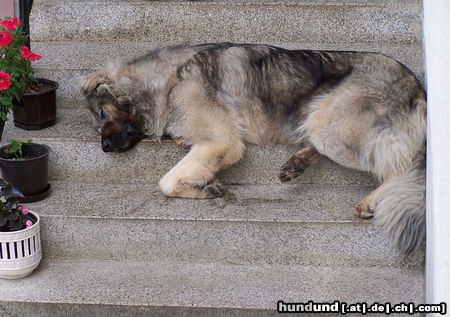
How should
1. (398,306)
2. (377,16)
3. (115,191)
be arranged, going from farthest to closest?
(377,16) → (115,191) → (398,306)

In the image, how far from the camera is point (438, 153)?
2.52m

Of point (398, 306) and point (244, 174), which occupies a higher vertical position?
point (244, 174)

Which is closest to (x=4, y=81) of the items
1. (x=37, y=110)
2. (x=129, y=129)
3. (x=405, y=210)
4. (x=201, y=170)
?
(x=37, y=110)

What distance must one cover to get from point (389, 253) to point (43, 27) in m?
2.98

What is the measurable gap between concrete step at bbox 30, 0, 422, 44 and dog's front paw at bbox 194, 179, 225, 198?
1.38m

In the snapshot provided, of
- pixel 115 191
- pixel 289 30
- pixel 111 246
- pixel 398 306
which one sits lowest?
pixel 398 306

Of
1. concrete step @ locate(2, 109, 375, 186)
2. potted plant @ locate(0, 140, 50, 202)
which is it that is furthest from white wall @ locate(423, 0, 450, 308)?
potted plant @ locate(0, 140, 50, 202)

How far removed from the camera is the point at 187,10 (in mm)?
4188

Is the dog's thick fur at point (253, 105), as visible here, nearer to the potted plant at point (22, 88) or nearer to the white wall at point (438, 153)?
the potted plant at point (22, 88)

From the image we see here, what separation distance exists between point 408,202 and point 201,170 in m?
1.14

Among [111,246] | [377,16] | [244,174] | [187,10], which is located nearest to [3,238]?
[111,246]

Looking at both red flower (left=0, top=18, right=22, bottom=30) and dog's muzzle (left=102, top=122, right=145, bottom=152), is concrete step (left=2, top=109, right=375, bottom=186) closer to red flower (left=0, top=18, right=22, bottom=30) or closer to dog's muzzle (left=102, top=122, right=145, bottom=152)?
dog's muzzle (left=102, top=122, right=145, bottom=152)

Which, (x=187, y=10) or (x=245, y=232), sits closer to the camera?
(x=245, y=232)

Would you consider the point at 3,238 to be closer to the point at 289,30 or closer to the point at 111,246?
the point at 111,246
